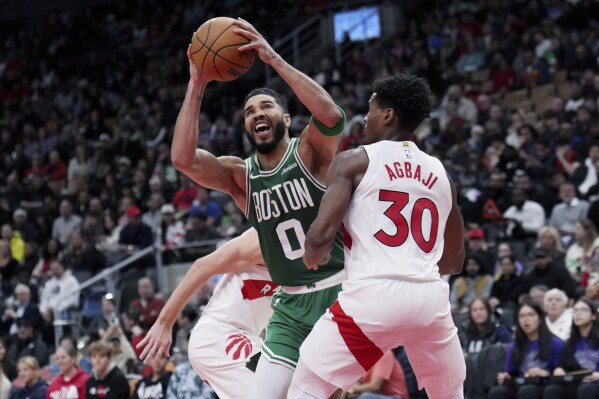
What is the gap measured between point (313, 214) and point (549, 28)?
14.0 meters

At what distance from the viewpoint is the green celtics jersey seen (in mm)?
5504

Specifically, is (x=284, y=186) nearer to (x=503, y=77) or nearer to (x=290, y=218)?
(x=290, y=218)

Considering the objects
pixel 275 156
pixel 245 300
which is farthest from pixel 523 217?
pixel 275 156

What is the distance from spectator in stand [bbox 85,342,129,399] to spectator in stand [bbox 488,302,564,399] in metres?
3.91

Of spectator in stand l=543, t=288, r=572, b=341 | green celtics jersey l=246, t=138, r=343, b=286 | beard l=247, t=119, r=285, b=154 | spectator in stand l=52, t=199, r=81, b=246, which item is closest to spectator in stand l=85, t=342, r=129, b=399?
spectator in stand l=543, t=288, r=572, b=341

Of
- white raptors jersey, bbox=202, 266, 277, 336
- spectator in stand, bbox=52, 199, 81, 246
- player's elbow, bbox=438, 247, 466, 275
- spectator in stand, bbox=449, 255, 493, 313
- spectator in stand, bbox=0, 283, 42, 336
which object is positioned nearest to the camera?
player's elbow, bbox=438, 247, 466, 275

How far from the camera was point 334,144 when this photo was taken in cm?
549

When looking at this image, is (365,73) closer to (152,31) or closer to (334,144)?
(152,31)

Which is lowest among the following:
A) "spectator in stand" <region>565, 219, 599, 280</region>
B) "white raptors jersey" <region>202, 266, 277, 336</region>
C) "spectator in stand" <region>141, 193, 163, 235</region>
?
"spectator in stand" <region>565, 219, 599, 280</region>

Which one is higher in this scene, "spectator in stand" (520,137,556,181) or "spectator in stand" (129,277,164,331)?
"spectator in stand" (520,137,556,181)

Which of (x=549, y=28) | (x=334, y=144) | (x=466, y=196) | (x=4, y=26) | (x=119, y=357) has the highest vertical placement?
(x=4, y=26)

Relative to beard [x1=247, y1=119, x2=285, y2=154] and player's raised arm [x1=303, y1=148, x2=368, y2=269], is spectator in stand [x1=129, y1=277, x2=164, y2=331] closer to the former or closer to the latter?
beard [x1=247, y1=119, x2=285, y2=154]

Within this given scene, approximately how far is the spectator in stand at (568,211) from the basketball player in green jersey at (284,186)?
776cm

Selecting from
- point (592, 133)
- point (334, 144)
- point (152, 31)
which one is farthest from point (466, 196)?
point (152, 31)
